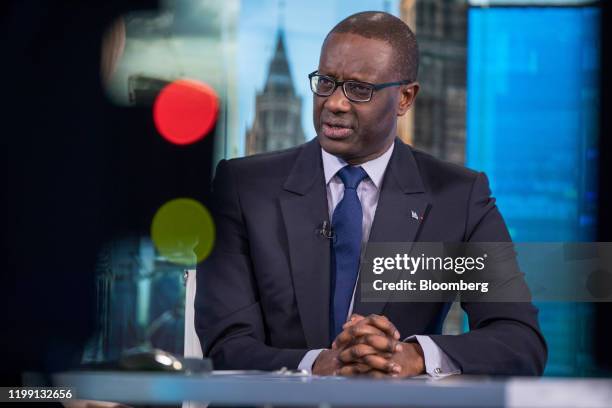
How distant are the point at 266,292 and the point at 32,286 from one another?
1260 mm

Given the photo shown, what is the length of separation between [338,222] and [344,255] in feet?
0.28

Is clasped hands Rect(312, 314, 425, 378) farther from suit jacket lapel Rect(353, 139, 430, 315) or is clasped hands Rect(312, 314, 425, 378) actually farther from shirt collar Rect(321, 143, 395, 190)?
shirt collar Rect(321, 143, 395, 190)

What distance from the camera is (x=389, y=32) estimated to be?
244 cm

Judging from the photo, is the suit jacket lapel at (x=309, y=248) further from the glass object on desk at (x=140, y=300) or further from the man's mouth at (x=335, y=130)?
the glass object on desk at (x=140, y=300)

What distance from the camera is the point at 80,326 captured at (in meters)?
3.29

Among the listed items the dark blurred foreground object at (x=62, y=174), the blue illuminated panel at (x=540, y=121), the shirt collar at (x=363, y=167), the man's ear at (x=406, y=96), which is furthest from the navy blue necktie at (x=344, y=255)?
the blue illuminated panel at (x=540, y=121)

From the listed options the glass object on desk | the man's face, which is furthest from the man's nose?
the glass object on desk

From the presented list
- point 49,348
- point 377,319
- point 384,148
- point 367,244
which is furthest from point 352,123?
point 49,348

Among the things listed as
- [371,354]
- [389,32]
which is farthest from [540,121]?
[371,354]

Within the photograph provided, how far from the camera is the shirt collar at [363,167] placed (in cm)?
242

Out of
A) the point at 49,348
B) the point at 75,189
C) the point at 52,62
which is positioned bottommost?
the point at 49,348

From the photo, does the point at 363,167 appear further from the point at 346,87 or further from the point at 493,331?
the point at 493,331

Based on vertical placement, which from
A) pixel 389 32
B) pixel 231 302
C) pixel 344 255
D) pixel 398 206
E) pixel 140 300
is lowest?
pixel 140 300

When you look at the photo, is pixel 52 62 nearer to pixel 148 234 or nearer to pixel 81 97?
pixel 81 97
